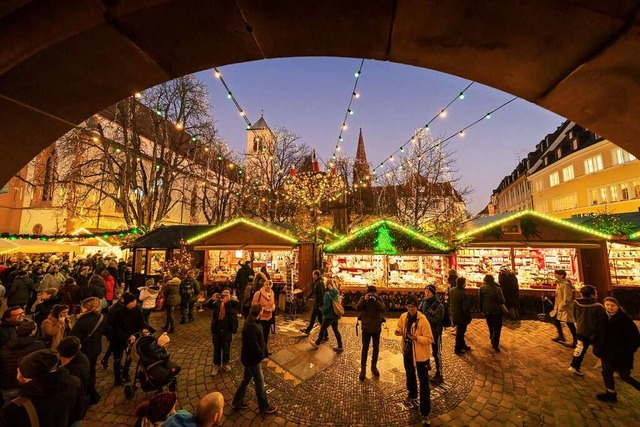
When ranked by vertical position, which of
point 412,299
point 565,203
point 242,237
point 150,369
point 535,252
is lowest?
point 412,299

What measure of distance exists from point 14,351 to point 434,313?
6889 mm

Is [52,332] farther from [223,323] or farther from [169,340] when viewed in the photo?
[223,323]

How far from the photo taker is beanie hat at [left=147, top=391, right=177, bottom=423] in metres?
2.37

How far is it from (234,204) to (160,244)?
15615 millimetres

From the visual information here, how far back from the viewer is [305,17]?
5.66 ft

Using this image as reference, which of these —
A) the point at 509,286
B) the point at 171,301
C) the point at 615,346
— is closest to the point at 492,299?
the point at 615,346

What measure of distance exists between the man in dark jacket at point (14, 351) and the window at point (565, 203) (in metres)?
34.1

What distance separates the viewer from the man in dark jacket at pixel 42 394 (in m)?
2.43

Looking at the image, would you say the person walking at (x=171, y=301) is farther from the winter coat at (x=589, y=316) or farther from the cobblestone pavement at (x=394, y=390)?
the winter coat at (x=589, y=316)

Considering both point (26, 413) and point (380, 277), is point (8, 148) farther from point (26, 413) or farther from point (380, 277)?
point (380, 277)

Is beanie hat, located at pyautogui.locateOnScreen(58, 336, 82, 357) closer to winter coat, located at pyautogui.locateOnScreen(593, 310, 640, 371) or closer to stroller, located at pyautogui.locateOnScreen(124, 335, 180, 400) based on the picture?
stroller, located at pyautogui.locateOnScreen(124, 335, 180, 400)

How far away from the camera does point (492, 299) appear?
689 cm

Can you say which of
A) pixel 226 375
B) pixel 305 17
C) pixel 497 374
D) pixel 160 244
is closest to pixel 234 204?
pixel 160 244

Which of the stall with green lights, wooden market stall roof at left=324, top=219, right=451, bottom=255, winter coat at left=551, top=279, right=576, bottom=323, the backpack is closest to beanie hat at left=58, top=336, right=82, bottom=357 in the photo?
the backpack
